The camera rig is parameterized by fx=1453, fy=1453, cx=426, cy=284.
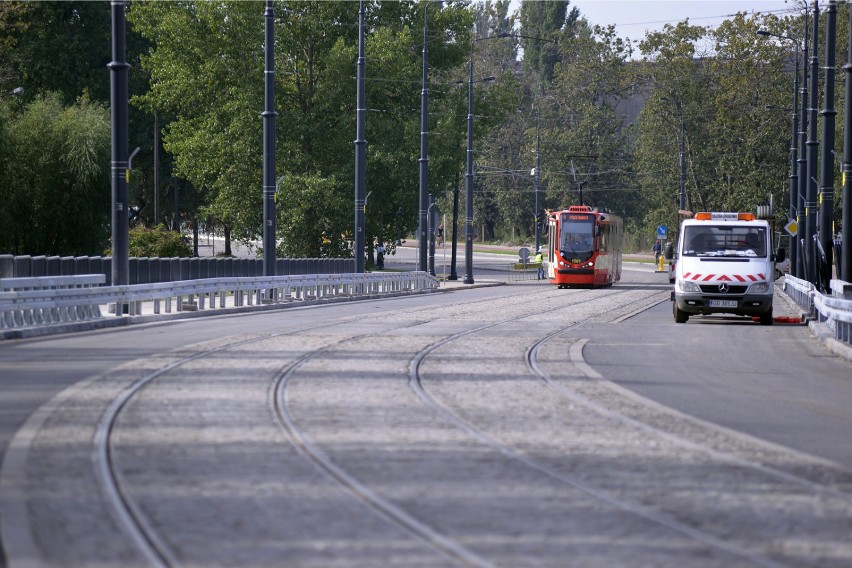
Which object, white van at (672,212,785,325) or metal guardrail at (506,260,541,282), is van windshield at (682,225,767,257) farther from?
metal guardrail at (506,260,541,282)

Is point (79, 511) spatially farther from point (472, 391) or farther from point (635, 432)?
point (472, 391)

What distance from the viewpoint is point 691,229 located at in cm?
2970

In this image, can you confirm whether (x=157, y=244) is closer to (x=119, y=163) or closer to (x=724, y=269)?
(x=119, y=163)

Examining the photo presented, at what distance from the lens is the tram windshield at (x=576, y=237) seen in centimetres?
5581

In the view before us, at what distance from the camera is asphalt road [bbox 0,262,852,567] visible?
7281 millimetres

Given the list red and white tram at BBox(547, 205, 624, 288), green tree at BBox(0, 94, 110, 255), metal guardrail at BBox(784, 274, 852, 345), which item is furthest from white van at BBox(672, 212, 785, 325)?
green tree at BBox(0, 94, 110, 255)

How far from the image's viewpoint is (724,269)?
2850cm

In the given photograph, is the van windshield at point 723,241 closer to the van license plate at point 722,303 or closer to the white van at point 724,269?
the white van at point 724,269

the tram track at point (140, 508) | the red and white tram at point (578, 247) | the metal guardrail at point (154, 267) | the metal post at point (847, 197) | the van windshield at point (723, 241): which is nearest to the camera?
the tram track at point (140, 508)

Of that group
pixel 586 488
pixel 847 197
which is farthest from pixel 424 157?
pixel 586 488

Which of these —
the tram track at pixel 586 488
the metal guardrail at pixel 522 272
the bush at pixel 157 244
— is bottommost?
the metal guardrail at pixel 522 272

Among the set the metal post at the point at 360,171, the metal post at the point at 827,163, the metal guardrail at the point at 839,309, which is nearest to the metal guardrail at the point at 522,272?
the metal post at the point at 360,171

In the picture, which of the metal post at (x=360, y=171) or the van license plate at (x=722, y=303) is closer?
the van license plate at (x=722, y=303)

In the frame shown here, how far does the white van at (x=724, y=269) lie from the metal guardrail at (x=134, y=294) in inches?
397
